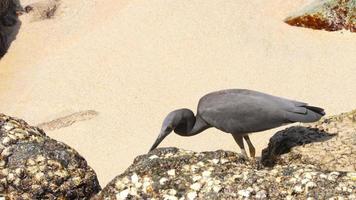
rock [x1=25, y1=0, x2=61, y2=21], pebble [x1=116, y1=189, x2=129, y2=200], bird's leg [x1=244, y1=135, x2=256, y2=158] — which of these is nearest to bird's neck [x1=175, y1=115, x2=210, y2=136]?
bird's leg [x1=244, y1=135, x2=256, y2=158]

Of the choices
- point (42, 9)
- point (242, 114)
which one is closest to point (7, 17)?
point (42, 9)

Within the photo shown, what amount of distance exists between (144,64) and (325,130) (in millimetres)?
4976

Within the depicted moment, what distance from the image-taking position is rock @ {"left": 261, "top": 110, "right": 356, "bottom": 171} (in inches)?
251

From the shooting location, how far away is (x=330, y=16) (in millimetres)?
11680

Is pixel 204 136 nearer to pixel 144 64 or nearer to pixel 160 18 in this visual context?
pixel 144 64

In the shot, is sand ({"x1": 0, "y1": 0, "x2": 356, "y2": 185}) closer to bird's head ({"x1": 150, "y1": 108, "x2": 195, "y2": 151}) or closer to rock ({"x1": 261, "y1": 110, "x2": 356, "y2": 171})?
bird's head ({"x1": 150, "y1": 108, "x2": 195, "y2": 151})

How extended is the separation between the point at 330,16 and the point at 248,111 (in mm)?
5210

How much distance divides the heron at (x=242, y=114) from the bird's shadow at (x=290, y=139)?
160mm

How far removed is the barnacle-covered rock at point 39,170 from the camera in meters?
5.21

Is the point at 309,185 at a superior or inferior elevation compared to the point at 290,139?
superior

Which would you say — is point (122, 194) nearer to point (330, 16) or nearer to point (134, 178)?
point (134, 178)

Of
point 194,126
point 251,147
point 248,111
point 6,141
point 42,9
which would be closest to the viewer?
point 6,141

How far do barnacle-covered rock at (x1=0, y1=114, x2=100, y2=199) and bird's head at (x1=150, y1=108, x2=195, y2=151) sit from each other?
191 centimetres

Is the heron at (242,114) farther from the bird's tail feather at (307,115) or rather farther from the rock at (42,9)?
the rock at (42,9)
